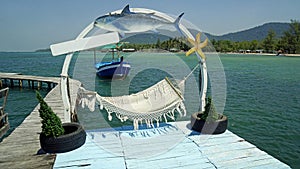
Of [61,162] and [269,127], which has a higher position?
[61,162]

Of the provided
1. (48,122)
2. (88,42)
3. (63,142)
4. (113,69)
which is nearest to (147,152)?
(63,142)

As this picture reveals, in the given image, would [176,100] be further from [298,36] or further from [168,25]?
[298,36]

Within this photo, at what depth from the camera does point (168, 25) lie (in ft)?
7.20

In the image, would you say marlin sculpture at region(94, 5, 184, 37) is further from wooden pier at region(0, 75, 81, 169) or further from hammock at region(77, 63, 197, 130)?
wooden pier at region(0, 75, 81, 169)

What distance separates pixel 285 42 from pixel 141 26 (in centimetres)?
5138

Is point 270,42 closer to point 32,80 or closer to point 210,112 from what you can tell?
point 32,80

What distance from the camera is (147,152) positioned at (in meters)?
2.04

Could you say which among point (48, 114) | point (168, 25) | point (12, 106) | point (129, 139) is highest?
point (168, 25)

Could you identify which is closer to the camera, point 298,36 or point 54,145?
point 54,145

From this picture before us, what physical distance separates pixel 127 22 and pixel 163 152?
1184mm

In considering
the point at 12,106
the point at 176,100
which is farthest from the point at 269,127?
the point at 12,106

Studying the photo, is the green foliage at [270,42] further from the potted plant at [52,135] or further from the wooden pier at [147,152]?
the potted plant at [52,135]

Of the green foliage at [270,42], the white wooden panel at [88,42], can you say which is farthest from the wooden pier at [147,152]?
the green foliage at [270,42]

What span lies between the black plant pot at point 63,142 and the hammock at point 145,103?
29 centimetres
